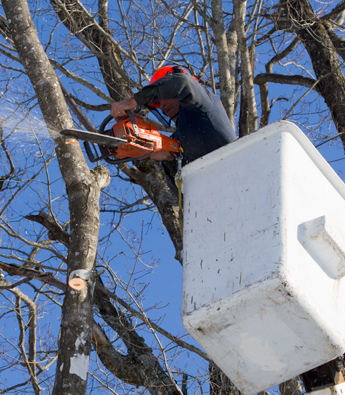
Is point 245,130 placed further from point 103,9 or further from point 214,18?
point 103,9

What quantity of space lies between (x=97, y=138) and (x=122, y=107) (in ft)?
0.70

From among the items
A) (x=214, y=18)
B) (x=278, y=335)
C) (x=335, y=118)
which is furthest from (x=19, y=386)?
(x=335, y=118)

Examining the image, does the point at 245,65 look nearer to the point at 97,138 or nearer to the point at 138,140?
the point at 138,140

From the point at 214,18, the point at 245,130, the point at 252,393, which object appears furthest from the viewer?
the point at 245,130

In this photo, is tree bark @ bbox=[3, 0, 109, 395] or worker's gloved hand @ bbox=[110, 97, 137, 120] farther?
worker's gloved hand @ bbox=[110, 97, 137, 120]

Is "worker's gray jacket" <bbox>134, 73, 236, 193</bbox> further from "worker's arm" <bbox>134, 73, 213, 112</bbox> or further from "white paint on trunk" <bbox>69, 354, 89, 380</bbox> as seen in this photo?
"white paint on trunk" <bbox>69, 354, 89, 380</bbox>

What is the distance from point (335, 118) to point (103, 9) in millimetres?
2757

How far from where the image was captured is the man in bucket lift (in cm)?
258

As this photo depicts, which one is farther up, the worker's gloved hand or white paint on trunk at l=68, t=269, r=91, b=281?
the worker's gloved hand

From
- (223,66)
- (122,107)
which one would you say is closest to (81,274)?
(122,107)

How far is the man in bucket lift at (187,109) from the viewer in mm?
2580

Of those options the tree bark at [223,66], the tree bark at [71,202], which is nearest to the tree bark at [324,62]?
the tree bark at [223,66]

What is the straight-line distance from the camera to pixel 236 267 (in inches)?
76.5

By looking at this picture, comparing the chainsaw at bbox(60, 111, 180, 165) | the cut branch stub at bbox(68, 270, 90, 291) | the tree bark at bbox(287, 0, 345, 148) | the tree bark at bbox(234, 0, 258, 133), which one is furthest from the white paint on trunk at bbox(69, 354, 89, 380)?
the tree bark at bbox(287, 0, 345, 148)
